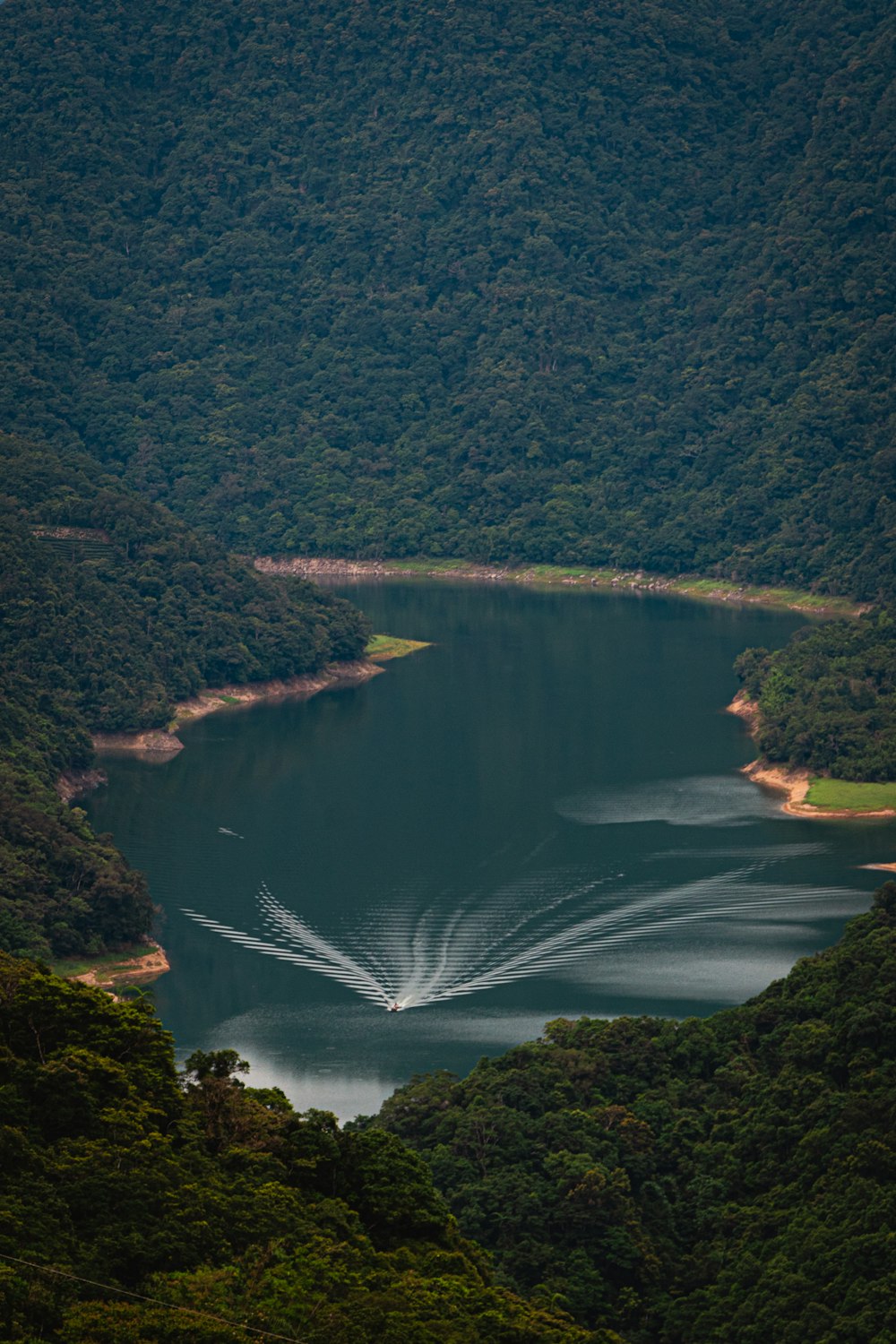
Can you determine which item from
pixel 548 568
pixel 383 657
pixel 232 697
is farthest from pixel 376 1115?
pixel 548 568

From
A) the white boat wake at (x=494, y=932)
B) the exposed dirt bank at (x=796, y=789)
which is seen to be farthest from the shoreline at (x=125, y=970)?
the exposed dirt bank at (x=796, y=789)

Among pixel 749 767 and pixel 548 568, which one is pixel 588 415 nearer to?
pixel 548 568

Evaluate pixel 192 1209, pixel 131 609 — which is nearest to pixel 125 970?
pixel 192 1209

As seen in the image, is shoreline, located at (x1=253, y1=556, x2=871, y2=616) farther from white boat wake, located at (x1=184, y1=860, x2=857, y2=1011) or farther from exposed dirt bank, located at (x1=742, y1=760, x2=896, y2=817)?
white boat wake, located at (x1=184, y1=860, x2=857, y2=1011)

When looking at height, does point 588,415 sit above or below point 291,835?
above

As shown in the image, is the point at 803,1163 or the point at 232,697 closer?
the point at 803,1163

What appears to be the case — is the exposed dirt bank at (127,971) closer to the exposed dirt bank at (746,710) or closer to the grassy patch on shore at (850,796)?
the grassy patch on shore at (850,796)

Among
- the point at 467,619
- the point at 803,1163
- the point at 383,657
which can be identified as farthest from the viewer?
the point at 467,619
